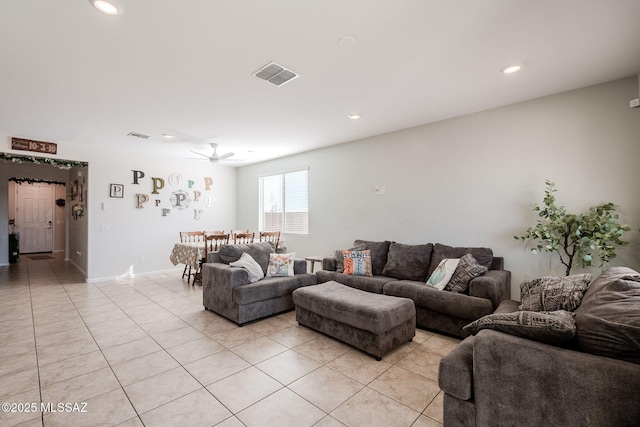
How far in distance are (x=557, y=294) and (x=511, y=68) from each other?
2011 millimetres

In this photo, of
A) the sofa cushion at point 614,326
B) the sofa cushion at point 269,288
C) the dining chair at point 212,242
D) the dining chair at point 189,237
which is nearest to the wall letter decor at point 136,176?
the dining chair at point 189,237

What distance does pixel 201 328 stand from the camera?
3.20m

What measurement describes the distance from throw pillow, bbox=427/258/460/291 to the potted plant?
2.68 ft

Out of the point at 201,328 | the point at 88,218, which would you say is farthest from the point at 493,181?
the point at 88,218

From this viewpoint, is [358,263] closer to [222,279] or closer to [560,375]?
[222,279]

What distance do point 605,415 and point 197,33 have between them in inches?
123

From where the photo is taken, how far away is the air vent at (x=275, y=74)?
2564 millimetres

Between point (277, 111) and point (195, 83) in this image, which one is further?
point (277, 111)

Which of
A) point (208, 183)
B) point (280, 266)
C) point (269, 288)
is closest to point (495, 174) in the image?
point (280, 266)

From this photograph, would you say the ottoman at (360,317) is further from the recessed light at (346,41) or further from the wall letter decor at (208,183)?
the wall letter decor at (208,183)

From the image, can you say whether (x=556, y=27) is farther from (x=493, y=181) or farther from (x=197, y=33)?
(x=197, y=33)

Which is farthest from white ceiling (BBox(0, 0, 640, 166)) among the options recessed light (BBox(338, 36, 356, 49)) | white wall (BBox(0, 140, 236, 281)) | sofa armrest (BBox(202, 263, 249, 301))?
sofa armrest (BBox(202, 263, 249, 301))

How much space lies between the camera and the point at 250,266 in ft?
11.6

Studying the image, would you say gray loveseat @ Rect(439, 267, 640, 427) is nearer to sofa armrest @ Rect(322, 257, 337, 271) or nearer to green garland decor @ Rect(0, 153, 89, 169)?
sofa armrest @ Rect(322, 257, 337, 271)
